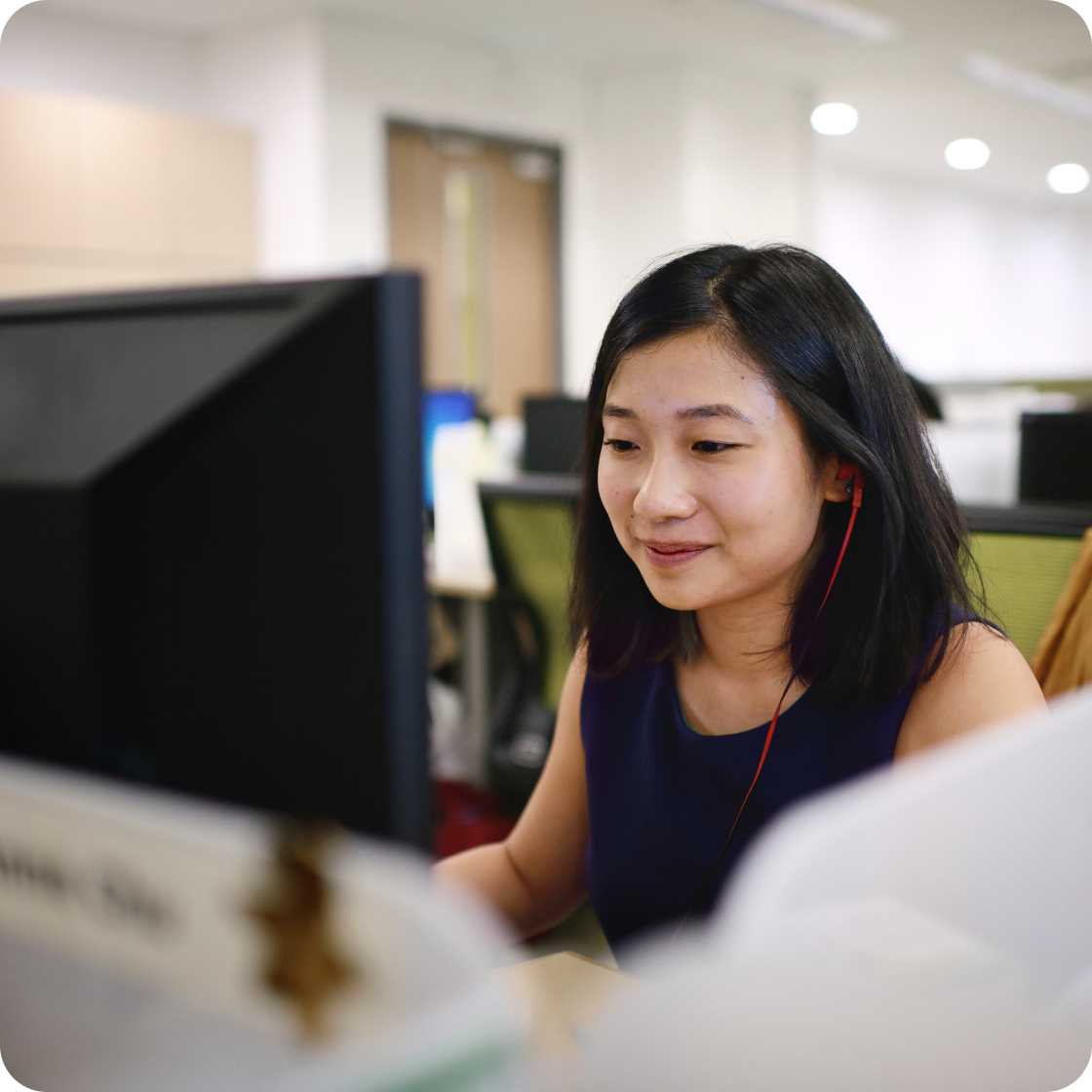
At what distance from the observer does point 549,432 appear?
348 centimetres

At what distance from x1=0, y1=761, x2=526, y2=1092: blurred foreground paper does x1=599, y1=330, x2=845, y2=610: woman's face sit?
521mm

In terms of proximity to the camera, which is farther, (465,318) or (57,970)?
(465,318)

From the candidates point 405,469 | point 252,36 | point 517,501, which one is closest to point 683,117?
point 252,36

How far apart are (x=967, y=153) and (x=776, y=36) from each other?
3330mm

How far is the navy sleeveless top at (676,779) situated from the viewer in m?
1.04

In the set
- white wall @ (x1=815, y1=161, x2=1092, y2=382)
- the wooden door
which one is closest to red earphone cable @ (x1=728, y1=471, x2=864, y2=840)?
the wooden door

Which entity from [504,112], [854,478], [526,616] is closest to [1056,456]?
[526,616]

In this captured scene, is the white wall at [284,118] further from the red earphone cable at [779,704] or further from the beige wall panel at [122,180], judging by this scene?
the red earphone cable at [779,704]

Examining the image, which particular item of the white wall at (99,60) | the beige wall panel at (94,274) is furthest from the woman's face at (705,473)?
the white wall at (99,60)

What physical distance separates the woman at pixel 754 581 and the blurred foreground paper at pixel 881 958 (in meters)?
0.47

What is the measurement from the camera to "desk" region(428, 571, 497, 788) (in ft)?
10.4

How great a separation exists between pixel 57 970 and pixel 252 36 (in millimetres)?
5589

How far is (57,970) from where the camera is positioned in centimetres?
58

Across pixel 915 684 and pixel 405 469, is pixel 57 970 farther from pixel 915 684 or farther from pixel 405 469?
pixel 915 684
